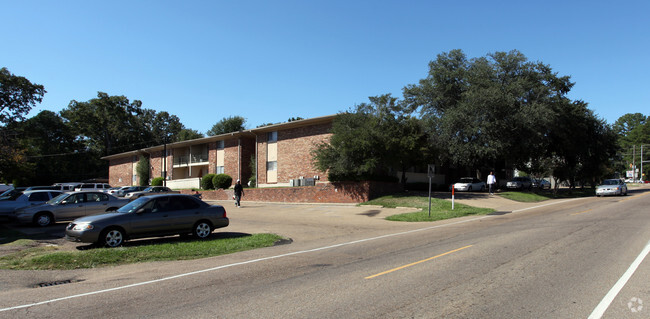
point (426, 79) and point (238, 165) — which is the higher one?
point (426, 79)

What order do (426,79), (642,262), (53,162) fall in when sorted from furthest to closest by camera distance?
(53,162) < (426,79) < (642,262)

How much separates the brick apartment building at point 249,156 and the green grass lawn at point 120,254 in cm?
1972

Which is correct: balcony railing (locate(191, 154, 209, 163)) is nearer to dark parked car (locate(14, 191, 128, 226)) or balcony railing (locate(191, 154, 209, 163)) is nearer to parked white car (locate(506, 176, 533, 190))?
dark parked car (locate(14, 191, 128, 226))

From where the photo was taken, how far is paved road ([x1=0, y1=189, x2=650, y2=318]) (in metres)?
5.11

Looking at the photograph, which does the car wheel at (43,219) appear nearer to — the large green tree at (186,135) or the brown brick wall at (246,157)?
the brown brick wall at (246,157)

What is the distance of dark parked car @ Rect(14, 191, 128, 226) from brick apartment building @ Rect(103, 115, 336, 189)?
53.2 feet

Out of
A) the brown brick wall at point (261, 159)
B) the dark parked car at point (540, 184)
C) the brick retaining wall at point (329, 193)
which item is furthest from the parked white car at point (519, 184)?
the brown brick wall at point (261, 159)

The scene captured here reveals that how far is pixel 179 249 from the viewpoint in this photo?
10367mm

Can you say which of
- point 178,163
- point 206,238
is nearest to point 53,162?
point 178,163

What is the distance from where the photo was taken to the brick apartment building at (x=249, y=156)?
3472cm

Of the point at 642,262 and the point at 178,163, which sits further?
the point at 178,163

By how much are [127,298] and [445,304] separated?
15.2ft

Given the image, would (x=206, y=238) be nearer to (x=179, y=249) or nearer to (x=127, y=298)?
(x=179, y=249)

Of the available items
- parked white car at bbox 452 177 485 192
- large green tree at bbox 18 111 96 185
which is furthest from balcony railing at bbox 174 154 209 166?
large green tree at bbox 18 111 96 185
